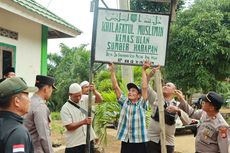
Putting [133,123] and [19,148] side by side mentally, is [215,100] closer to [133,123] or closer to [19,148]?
[133,123]

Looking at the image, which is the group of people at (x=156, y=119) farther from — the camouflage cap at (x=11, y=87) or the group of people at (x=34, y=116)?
the camouflage cap at (x=11, y=87)

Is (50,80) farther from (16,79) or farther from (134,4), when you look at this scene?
(134,4)

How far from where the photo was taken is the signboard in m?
4.23

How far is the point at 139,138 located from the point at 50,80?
1517 millimetres

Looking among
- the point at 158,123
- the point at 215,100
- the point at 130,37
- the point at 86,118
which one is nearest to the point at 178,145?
the point at 158,123

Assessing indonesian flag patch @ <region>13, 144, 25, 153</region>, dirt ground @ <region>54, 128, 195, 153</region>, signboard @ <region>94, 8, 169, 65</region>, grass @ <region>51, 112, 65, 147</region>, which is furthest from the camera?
grass @ <region>51, 112, 65, 147</region>


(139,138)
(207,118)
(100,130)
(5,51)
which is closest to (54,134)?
(100,130)

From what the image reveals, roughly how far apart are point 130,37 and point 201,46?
29.9 ft

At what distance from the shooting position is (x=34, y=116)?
3.65 m

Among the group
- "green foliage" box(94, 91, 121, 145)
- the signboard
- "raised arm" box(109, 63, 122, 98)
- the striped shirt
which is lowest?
"green foliage" box(94, 91, 121, 145)

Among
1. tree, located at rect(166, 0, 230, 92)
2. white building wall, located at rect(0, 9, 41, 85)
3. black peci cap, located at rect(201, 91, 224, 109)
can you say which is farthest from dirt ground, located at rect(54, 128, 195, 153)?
black peci cap, located at rect(201, 91, 224, 109)

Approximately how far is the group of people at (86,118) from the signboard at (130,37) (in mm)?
148

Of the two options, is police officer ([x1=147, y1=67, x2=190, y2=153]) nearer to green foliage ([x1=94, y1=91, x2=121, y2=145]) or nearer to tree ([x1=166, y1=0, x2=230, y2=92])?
green foliage ([x1=94, y1=91, x2=121, y2=145])

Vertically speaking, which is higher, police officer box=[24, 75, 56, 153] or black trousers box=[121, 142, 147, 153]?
police officer box=[24, 75, 56, 153]
